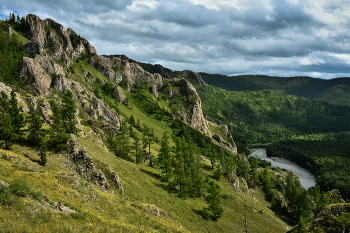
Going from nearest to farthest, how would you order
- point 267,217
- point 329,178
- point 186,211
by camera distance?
point 186,211 < point 267,217 < point 329,178

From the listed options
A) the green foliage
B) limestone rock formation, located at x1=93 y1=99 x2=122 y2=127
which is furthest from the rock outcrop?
limestone rock formation, located at x1=93 y1=99 x2=122 y2=127

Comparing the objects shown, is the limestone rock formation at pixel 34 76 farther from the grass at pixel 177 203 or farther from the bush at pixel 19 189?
the bush at pixel 19 189

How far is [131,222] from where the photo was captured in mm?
29328

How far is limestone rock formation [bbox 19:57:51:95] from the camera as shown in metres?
131

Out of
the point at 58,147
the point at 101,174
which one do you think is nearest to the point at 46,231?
the point at 101,174

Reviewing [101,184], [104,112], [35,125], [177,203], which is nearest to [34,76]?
[104,112]

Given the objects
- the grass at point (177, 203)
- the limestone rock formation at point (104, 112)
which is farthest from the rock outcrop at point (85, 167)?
the limestone rock formation at point (104, 112)

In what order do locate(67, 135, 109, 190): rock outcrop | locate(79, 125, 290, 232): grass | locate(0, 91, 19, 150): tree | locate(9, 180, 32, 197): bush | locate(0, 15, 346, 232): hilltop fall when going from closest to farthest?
locate(9, 180, 32, 197): bush, locate(0, 15, 346, 232): hilltop, locate(67, 135, 109, 190): rock outcrop, locate(0, 91, 19, 150): tree, locate(79, 125, 290, 232): grass

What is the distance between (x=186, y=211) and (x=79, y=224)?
41328mm

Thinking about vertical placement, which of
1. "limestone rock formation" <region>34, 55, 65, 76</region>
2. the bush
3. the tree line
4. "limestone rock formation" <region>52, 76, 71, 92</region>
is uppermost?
"limestone rock formation" <region>34, 55, 65, 76</region>

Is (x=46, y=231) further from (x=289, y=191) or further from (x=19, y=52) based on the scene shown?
(x=19, y=52)

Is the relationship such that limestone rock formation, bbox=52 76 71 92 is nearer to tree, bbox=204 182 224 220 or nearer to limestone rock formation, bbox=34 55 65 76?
limestone rock formation, bbox=34 55 65 76

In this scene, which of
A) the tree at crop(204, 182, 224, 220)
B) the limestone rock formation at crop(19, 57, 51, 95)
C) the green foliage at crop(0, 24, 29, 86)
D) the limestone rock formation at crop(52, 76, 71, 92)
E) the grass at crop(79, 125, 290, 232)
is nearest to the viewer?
the grass at crop(79, 125, 290, 232)

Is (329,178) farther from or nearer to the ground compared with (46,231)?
nearer to the ground
